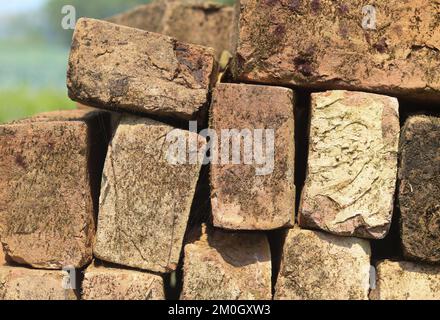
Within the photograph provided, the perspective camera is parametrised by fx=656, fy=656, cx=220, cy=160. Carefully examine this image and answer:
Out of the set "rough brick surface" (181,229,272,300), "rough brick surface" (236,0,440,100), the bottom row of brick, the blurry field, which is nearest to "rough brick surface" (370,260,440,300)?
the bottom row of brick

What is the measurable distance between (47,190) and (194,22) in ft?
6.50

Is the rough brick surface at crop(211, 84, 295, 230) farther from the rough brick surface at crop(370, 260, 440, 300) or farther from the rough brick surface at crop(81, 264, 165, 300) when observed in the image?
the rough brick surface at crop(370, 260, 440, 300)

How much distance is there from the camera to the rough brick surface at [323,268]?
3004 mm

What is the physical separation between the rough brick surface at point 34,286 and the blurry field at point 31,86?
8.34 m

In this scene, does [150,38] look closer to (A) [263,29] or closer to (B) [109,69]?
(B) [109,69]

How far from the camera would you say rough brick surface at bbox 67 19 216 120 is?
2.98 metres

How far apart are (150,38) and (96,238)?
0.97 m

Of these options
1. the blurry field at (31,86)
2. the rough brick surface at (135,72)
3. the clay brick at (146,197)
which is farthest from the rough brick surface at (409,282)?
the blurry field at (31,86)

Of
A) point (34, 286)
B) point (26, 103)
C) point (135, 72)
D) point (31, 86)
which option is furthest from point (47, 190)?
point (31, 86)

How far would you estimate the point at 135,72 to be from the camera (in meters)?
2.99

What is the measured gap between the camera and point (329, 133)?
2.96 metres

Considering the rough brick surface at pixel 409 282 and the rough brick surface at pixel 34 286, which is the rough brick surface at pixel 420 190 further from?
the rough brick surface at pixel 34 286

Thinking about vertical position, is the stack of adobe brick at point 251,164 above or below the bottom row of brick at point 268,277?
above

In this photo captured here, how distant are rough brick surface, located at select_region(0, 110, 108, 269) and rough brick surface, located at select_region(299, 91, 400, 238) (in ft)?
3.46
